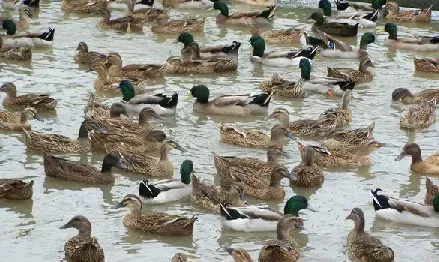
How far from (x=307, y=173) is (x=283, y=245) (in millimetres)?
2447

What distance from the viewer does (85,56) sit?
64.3ft

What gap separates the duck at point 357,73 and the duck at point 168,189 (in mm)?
5695

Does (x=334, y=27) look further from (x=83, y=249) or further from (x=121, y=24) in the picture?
(x=83, y=249)

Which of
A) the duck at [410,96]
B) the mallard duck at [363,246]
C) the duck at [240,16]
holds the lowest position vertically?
the mallard duck at [363,246]

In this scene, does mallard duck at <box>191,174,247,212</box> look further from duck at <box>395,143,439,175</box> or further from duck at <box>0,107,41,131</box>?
duck at <box>0,107,41,131</box>

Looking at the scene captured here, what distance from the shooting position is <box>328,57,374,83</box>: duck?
62.3ft

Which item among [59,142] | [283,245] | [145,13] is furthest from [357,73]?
[283,245]

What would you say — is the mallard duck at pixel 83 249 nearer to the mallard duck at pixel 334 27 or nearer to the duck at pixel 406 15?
the mallard duck at pixel 334 27

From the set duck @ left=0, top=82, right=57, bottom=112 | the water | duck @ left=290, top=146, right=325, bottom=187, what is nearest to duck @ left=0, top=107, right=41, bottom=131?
the water

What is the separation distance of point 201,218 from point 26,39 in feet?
28.0

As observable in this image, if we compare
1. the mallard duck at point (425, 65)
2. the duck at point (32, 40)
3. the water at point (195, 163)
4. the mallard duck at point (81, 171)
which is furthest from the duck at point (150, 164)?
the duck at point (32, 40)

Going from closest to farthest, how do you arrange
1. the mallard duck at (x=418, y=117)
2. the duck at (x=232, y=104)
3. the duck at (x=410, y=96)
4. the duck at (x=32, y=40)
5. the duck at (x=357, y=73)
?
the mallard duck at (x=418, y=117) → the duck at (x=232, y=104) → the duck at (x=410, y=96) → the duck at (x=357, y=73) → the duck at (x=32, y=40)

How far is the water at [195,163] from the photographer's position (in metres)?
12.3

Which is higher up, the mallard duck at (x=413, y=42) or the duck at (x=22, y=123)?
the mallard duck at (x=413, y=42)
